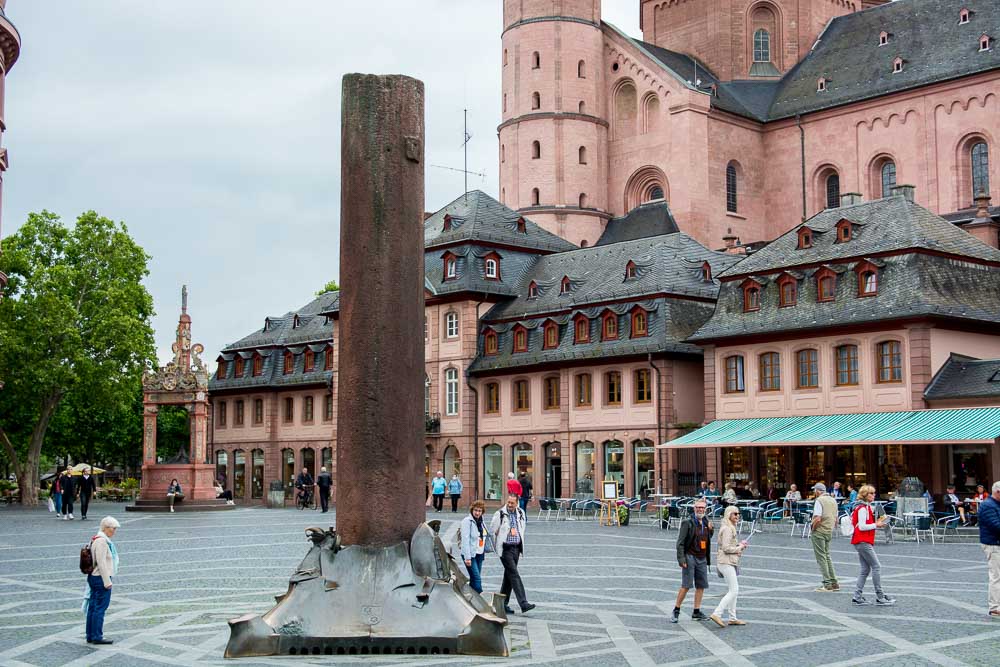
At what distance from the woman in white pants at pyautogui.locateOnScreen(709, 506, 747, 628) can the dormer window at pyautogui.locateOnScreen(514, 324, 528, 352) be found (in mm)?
36875

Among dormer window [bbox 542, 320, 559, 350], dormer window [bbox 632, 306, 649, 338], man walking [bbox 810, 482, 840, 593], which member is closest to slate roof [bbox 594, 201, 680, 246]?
dormer window [bbox 542, 320, 559, 350]

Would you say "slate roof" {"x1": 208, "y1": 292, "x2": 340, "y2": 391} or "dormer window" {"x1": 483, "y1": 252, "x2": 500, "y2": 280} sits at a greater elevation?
"dormer window" {"x1": 483, "y1": 252, "x2": 500, "y2": 280}

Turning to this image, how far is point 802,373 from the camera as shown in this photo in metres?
44.2

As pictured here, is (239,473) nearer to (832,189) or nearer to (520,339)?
(520,339)

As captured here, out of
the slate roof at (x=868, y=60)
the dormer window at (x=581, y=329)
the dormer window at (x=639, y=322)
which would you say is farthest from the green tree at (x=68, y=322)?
the slate roof at (x=868, y=60)

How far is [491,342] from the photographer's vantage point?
56.2 metres

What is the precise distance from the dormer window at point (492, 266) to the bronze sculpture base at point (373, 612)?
142ft

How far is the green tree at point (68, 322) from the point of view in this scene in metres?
56.4

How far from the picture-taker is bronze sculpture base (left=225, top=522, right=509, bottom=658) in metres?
14.1

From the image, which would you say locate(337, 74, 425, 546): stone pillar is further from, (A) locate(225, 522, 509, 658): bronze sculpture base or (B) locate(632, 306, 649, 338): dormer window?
(B) locate(632, 306, 649, 338): dormer window

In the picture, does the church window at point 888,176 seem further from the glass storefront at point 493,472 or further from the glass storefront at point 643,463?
the glass storefront at point 493,472

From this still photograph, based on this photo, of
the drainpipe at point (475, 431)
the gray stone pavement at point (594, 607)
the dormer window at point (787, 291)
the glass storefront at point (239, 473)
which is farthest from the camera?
the glass storefront at point (239, 473)

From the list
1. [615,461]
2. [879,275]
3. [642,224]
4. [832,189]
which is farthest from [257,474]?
[879,275]

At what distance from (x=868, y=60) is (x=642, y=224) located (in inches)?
548
